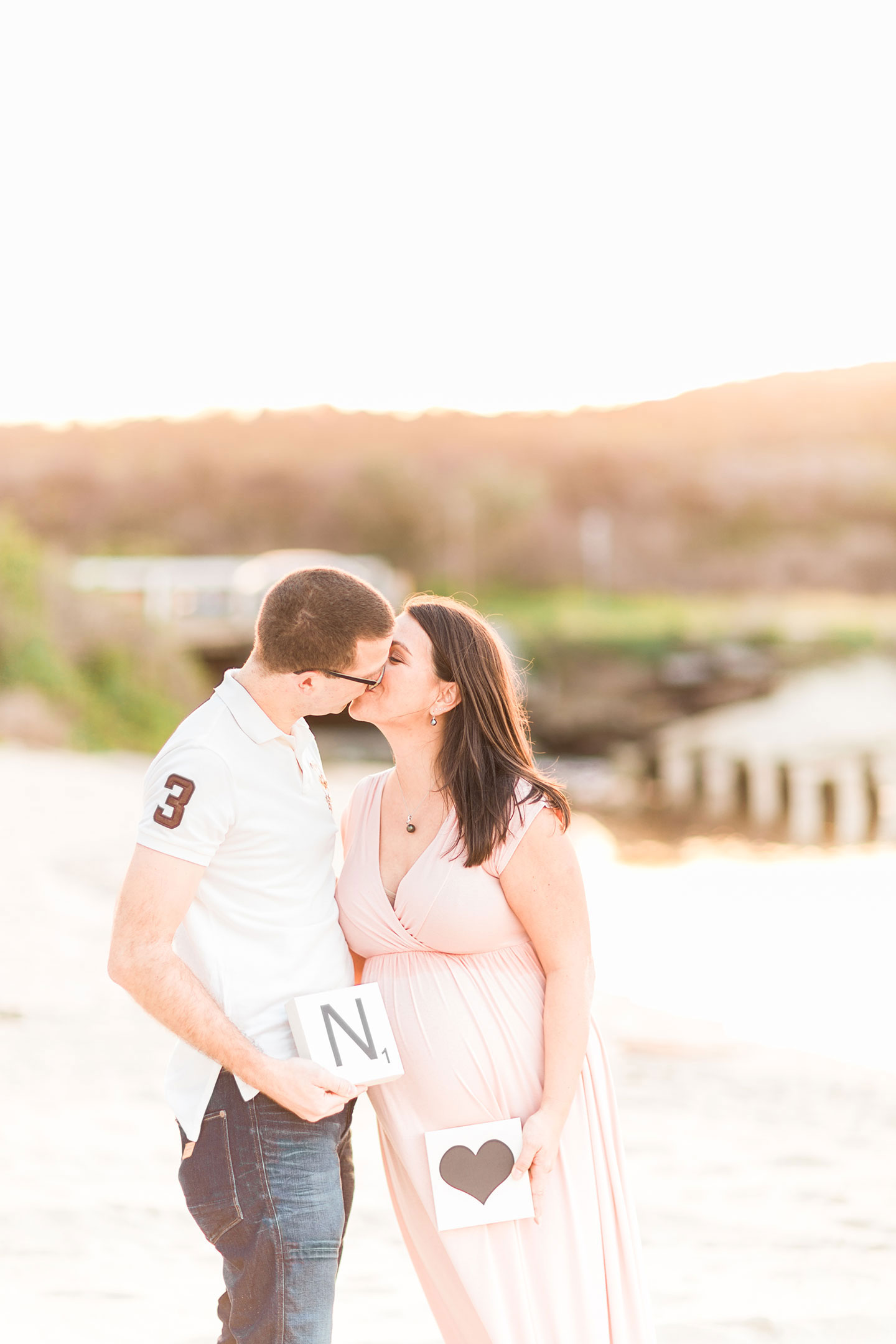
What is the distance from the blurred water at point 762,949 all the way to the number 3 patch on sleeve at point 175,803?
664 cm

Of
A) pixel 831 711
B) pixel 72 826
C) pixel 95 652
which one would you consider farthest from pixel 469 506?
pixel 72 826

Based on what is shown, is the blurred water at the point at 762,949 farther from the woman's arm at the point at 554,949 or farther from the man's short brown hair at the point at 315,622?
the man's short brown hair at the point at 315,622

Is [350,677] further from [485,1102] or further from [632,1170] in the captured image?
[632,1170]

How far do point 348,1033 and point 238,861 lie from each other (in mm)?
342

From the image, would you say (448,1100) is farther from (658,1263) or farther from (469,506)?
(469,506)

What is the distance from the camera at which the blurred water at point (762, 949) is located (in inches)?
352

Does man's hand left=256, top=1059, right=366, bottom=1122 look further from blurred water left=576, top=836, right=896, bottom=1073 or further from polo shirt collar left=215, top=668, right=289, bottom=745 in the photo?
blurred water left=576, top=836, right=896, bottom=1073

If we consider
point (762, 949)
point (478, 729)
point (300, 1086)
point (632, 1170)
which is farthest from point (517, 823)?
point (762, 949)

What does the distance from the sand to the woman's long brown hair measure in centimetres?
205

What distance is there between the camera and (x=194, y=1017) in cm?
211

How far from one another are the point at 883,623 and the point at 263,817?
5920cm

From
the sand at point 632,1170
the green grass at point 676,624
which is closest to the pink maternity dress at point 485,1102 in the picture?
the sand at point 632,1170

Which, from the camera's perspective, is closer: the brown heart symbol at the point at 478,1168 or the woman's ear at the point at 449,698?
the brown heart symbol at the point at 478,1168

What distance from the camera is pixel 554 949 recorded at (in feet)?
7.99
